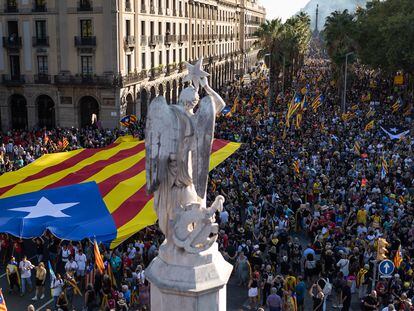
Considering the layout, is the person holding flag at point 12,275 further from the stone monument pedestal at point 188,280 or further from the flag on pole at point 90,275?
the stone monument pedestal at point 188,280

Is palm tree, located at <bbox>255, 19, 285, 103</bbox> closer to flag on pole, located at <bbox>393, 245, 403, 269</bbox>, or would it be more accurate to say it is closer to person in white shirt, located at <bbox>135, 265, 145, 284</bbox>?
flag on pole, located at <bbox>393, 245, 403, 269</bbox>

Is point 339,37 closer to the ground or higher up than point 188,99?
higher up

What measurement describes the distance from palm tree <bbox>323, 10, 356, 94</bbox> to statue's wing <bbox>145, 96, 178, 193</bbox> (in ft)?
155

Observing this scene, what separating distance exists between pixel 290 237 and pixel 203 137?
11.2 m

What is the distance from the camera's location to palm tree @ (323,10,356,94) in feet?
176

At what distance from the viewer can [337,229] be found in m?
16.8

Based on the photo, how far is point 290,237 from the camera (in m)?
17.0

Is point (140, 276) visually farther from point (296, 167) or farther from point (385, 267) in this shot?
point (296, 167)

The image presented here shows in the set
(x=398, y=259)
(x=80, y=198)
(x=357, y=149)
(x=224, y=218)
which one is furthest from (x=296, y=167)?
(x=80, y=198)

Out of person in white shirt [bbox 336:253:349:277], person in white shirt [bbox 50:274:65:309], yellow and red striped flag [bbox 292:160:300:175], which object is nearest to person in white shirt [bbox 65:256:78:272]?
person in white shirt [bbox 50:274:65:309]

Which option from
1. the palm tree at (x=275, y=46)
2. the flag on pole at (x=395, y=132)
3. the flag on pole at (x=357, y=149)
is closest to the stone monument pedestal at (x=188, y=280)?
the flag on pole at (x=357, y=149)

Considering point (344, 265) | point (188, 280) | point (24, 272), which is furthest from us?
point (24, 272)

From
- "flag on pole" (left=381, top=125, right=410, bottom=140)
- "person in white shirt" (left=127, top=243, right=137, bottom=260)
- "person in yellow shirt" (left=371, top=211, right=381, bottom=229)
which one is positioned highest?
"flag on pole" (left=381, top=125, right=410, bottom=140)

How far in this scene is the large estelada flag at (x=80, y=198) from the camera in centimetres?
1543
